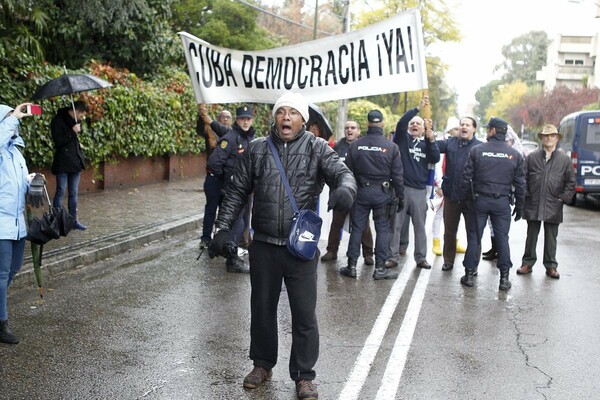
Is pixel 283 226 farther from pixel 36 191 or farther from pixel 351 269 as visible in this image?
pixel 351 269

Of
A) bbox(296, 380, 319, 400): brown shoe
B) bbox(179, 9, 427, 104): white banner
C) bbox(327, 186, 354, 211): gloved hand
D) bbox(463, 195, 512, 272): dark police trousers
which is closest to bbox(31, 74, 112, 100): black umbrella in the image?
bbox(179, 9, 427, 104): white banner

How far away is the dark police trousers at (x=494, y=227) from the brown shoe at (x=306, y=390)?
13.6 ft

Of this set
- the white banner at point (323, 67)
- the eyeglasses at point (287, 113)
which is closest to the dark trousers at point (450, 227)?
the white banner at point (323, 67)

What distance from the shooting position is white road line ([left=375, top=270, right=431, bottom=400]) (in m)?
4.86

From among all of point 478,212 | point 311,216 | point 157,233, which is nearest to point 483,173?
point 478,212

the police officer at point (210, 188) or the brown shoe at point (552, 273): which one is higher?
the police officer at point (210, 188)

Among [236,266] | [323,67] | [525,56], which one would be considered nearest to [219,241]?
[236,266]

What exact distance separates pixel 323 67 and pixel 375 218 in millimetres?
2085

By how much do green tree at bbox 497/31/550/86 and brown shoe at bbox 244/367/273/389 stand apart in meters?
108

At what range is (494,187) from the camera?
8266 mm

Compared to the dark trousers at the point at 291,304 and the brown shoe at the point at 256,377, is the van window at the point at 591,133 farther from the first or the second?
the brown shoe at the point at 256,377

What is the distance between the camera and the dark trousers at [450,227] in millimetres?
9398

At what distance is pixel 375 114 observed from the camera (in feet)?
28.1

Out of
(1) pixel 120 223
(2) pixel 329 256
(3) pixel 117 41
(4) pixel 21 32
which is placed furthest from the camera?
(3) pixel 117 41
